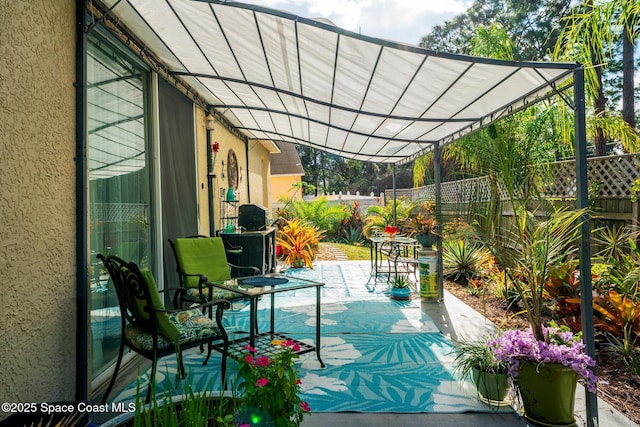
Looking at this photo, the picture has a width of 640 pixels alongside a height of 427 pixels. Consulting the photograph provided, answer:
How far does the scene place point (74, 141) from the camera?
2.73m

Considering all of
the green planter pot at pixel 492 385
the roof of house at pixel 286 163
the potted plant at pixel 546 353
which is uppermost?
the roof of house at pixel 286 163

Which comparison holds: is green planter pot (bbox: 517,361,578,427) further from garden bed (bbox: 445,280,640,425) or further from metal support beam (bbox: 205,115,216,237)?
metal support beam (bbox: 205,115,216,237)

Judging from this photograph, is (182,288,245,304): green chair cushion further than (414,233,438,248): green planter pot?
No

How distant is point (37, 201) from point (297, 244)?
718 centimetres

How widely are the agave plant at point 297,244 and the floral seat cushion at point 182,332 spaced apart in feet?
19.7

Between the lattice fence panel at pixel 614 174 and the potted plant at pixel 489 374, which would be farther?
the lattice fence panel at pixel 614 174

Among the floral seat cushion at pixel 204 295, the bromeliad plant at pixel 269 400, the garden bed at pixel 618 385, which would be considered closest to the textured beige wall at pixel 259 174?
the floral seat cushion at pixel 204 295

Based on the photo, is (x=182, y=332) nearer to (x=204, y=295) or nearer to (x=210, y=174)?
(x=204, y=295)

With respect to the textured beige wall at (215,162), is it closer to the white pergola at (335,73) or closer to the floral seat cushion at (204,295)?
the white pergola at (335,73)

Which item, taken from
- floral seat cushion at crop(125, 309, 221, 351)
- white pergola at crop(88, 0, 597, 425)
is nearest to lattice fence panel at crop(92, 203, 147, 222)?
floral seat cushion at crop(125, 309, 221, 351)

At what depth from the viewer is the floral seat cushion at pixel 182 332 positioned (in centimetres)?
274

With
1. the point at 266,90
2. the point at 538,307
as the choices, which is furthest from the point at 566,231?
the point at 266,90

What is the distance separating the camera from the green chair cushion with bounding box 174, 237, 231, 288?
4.42m

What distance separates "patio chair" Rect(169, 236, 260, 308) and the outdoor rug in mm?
587
